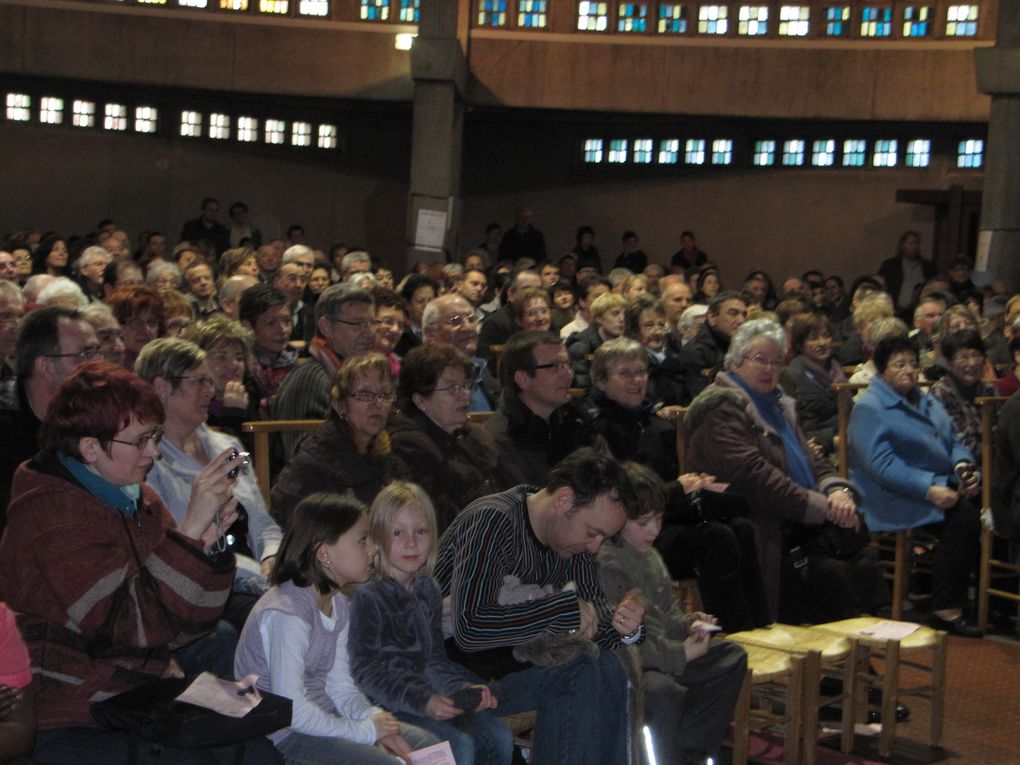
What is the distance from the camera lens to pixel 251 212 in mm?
18562

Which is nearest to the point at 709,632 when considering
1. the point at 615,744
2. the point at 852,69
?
the point at 615,744

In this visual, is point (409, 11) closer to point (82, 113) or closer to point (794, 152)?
point (82, 113)

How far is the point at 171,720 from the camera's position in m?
3.59

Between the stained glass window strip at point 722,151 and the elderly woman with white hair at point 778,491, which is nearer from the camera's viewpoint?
the elderly woman with white hair at point 778,491

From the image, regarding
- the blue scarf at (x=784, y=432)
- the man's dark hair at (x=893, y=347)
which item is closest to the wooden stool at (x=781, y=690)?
the blue scarf at (x=784, y=432)

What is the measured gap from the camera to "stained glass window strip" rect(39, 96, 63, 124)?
17703mm

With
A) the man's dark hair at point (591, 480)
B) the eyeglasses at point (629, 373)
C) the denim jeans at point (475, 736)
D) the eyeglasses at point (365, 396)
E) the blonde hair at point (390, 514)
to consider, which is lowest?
the denim jeans at point (475, 736)

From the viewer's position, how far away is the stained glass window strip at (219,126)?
1839 centimetres

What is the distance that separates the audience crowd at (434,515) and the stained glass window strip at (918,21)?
951 cm

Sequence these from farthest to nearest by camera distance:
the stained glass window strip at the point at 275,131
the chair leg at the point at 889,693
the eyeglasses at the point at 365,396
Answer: the stained glass window strip at the point at 275,131 → the chair leg at the point at 889,693 → the eyeglasses at the point at 365,396

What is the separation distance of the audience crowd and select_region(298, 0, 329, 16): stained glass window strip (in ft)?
30.9

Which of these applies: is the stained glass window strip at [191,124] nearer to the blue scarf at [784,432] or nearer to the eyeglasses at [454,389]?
the blue scarf at [784,432]

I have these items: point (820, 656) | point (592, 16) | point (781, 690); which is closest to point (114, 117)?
point (592, 16)

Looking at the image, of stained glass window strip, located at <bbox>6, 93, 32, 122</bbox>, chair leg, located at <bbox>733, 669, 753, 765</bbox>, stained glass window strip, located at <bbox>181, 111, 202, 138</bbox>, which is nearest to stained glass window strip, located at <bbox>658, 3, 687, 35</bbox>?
stained glass window strip, located at <bbox>181, 111, 202, 138</bbox>
